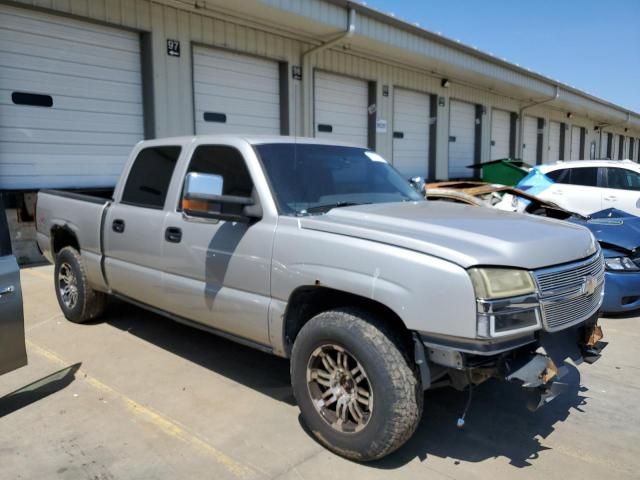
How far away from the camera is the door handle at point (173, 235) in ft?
13.7

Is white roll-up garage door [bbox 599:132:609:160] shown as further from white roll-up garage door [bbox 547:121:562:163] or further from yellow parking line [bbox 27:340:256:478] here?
yellow parking line [bbox 27:340:256:478]

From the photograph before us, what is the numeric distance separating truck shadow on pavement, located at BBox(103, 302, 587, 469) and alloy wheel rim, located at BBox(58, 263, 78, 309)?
2.72 ft

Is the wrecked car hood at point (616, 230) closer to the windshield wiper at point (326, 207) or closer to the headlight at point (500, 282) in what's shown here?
the windshield wiper at point (326, 207)

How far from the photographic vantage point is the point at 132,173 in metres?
5.08

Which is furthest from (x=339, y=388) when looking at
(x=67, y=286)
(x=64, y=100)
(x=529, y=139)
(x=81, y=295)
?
(x=529, y=139)

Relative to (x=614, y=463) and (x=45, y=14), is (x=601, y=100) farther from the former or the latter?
(x=614, y=463)

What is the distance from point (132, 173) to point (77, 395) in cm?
206

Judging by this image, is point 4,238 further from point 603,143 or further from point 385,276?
point 603,143

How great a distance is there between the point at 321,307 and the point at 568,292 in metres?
1.47

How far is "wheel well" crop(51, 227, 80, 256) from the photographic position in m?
5.81

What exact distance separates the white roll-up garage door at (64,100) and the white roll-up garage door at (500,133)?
1550cm

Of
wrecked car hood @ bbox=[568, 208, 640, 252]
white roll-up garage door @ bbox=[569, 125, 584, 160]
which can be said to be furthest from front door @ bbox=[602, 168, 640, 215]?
white roll-up garage door @ bbox=[569, 125, 584, 160]

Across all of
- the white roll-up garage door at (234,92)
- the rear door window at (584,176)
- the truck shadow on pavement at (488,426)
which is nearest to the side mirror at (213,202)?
the truck shadow on pavement at (488,426)

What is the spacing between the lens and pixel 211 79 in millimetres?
11109
